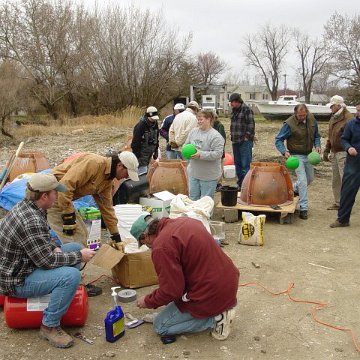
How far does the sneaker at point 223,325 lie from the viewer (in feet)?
10.4

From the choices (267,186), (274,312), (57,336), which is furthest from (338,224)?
(57,336)

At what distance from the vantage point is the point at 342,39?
129 ft

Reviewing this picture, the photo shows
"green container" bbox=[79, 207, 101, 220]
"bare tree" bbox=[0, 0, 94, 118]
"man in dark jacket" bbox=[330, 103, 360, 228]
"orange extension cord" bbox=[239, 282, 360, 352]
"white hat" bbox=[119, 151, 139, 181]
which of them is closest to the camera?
"orange extension cord" bbox=[239, 282, 360, 352]

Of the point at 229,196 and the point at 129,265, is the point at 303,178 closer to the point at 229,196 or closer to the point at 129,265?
the point at 229,196

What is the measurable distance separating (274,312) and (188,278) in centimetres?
111

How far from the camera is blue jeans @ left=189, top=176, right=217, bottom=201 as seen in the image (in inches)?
225

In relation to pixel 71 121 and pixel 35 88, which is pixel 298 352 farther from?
pixel 35 88

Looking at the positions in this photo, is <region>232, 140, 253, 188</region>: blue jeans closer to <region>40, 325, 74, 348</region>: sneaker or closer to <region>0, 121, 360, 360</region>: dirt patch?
<region>0, 121, 360, 360</region>: dirt patch

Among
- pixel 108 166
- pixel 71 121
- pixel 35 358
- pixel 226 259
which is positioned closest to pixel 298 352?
pixel 226 259

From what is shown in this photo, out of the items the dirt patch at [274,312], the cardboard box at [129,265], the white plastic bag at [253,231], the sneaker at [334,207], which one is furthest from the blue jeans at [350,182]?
the cardboard box at [129,265]

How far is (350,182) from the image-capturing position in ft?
19.1

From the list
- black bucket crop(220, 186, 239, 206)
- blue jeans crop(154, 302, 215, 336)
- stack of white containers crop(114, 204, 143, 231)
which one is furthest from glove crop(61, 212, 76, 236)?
black bucket crop(220, 186, 239, 206)

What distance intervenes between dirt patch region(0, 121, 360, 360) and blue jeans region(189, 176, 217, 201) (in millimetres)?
641

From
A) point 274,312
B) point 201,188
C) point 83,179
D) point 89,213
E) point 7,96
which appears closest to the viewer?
point 274,312
